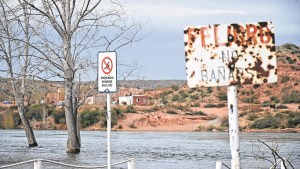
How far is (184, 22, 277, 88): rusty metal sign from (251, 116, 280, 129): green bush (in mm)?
64362

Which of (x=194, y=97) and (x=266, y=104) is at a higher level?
(x=194, y=97)

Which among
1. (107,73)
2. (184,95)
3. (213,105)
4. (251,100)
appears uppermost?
(184,95)

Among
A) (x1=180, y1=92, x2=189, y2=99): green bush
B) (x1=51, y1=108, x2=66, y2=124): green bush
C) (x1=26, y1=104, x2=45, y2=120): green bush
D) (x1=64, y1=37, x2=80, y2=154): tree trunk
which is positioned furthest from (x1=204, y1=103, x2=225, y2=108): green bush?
(x1=64, y1=37, x2=80, y2=154): tree trunk

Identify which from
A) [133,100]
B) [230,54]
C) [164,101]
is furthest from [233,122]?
[133,100]

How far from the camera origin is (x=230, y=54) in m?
5.63

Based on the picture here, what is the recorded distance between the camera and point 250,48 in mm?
5562

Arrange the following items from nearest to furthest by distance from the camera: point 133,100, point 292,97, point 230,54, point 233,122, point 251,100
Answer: point 230,54, point 233,122, point 292,97, point 251,100, point 133,100

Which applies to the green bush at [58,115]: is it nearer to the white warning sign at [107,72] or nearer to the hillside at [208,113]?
the hillside at [208,113]

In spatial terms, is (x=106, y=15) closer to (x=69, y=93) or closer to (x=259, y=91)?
(x=69, y=93)

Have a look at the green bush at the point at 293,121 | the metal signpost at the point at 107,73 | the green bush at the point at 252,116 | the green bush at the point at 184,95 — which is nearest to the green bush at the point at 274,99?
the green bush at the point at 252,116

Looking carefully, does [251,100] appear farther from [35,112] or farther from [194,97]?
[35,112]

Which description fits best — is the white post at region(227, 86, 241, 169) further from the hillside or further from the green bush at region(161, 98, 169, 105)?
the green bush at region(161, 98, 169, 105)

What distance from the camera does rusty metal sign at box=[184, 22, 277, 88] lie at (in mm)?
5555

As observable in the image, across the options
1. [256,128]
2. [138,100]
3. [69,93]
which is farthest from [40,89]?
[138,100]
